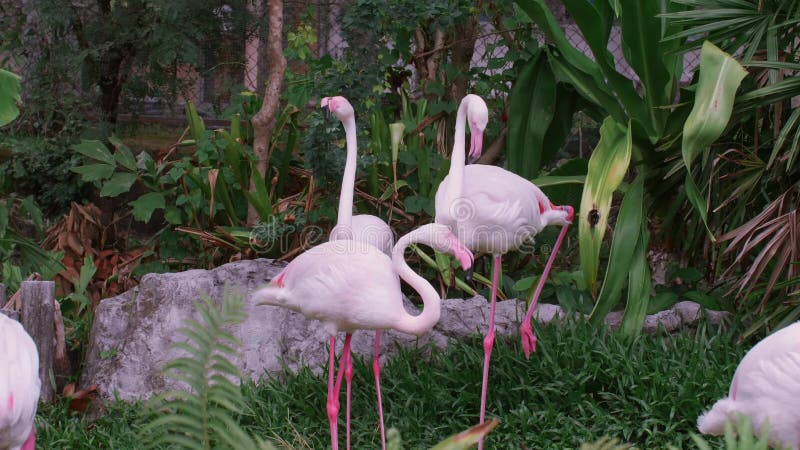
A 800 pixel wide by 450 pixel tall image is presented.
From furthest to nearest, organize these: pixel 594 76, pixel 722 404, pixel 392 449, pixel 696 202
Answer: pixel 594 76 → pixel 696 202 → pixel 722 404 → pixel 392 449

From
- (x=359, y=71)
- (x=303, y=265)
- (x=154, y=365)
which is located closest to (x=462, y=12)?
(x=359, y=71)

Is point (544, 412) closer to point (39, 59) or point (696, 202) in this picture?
point (696, 202)

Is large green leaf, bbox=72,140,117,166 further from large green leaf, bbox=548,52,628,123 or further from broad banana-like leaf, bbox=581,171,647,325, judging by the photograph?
broad banana-like leaf, bbox=581,171,647,325

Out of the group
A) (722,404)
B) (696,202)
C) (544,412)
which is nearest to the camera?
(722,404)

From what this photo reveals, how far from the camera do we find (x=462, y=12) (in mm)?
4566

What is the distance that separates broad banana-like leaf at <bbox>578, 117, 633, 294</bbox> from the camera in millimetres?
3600

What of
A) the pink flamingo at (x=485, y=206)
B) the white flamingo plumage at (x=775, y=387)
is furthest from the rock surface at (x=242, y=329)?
the white flamingo plumage at (x=775, y=387)

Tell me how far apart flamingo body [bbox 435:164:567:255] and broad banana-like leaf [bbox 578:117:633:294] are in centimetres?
24

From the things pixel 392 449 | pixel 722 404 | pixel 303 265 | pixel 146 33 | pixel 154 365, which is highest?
pixel 146 33

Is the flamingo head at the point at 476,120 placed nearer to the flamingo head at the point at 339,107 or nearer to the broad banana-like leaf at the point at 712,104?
the flamingo head at the point at 339,107

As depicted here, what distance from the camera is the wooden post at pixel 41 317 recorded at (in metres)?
3.89

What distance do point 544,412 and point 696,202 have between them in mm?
1117

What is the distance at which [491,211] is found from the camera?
11.1 feet

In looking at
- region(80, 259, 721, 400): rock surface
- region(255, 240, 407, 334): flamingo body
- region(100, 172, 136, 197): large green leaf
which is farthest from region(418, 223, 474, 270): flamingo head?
region(100, 172, 136, 197): large green leaf
